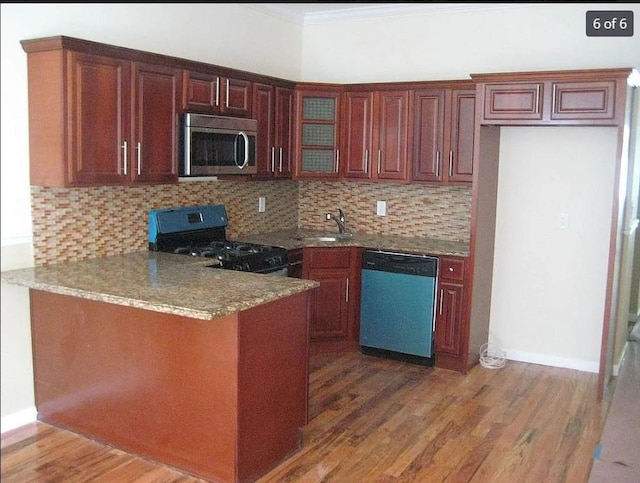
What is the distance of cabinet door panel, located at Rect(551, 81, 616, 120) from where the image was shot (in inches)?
158

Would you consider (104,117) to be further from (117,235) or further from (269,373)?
(269,373)

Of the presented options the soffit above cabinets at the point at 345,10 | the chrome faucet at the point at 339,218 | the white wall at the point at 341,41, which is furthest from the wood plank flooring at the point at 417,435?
the soffit above cabinets at the point at 345,10

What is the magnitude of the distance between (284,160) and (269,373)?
2347 mm

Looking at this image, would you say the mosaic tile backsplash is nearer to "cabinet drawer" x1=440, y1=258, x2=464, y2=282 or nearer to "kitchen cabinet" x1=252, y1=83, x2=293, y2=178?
"kitchen cabinet" x1=252, y1=83, x2=293, y2=178

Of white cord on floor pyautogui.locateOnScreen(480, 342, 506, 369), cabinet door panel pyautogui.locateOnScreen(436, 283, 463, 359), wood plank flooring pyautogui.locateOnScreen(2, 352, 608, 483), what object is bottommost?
wood plank flooring pyautogui.locateOnScreen(2, 352, 608, 483)

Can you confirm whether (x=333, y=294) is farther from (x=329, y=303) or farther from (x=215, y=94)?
(x=215, y=94)

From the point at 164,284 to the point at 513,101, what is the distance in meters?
2.61

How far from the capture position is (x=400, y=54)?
5285 millimetres

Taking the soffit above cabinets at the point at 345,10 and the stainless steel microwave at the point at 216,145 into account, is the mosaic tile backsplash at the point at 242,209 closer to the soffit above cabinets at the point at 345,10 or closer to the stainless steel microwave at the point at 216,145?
the stainless steel microwave at the point at 216,145

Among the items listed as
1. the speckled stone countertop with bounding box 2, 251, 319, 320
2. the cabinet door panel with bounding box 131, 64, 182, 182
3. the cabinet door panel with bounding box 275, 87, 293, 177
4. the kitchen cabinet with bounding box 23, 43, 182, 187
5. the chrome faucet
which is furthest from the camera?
the chrome faucet

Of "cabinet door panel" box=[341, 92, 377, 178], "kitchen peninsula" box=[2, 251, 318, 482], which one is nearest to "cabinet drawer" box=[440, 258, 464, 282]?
"cabinet door panel" box=[341, 92, 377, 178]

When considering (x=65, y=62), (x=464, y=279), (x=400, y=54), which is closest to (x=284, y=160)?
(x=400, y=54)

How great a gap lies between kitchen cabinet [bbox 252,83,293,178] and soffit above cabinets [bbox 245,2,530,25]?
2.38ft

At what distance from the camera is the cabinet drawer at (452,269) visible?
15.0 ft
